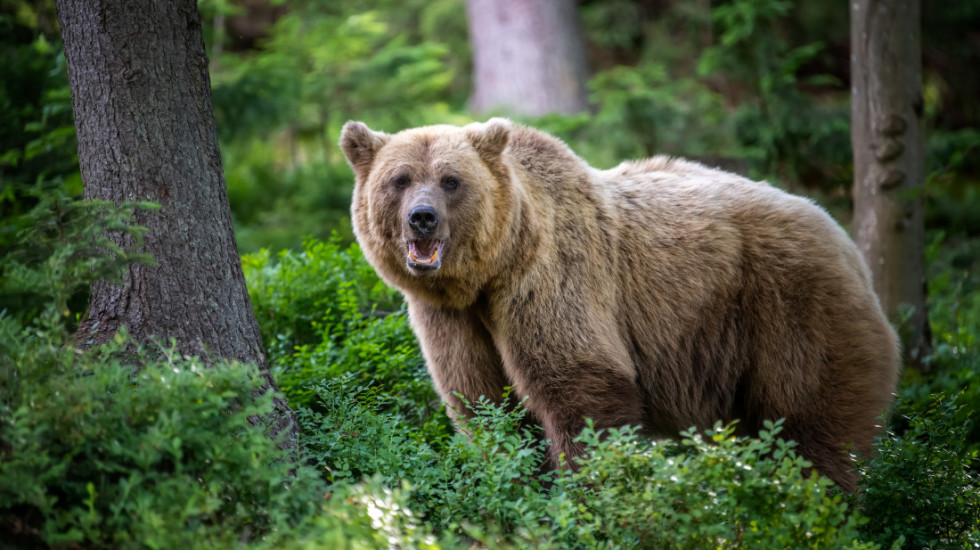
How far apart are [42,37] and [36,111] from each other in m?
0.88

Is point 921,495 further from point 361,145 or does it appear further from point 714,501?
point 361,145

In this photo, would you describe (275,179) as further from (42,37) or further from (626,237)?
(626,237)

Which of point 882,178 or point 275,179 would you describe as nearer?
point 882,178

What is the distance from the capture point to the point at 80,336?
13.9ft

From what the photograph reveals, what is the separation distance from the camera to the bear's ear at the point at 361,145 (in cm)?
516

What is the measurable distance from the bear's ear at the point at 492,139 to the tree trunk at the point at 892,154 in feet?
13.6

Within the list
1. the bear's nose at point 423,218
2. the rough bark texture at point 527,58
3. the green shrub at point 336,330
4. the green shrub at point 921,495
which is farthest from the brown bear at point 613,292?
the rough bark texture at point 527,58

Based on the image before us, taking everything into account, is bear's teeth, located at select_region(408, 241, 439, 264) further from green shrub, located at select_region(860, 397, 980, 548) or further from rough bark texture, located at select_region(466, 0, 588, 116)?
rough bark texture, located at select_region(466, 0, 588, 116)

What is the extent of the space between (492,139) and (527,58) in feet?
33.7

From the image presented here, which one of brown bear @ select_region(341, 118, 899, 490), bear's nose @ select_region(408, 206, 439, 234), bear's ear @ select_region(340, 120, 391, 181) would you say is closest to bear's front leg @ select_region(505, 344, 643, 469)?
brown bear @ select_region(341, 118, 899, 490)

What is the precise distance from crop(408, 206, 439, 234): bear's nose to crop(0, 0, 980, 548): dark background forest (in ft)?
3.27

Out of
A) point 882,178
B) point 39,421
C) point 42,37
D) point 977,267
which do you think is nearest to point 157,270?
point 39,421

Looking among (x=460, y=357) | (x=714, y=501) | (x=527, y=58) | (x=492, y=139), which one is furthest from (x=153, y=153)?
(x=527, y=58)

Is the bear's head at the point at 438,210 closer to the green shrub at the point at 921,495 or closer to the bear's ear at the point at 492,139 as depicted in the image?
the bear's ear at the point at 492,139
